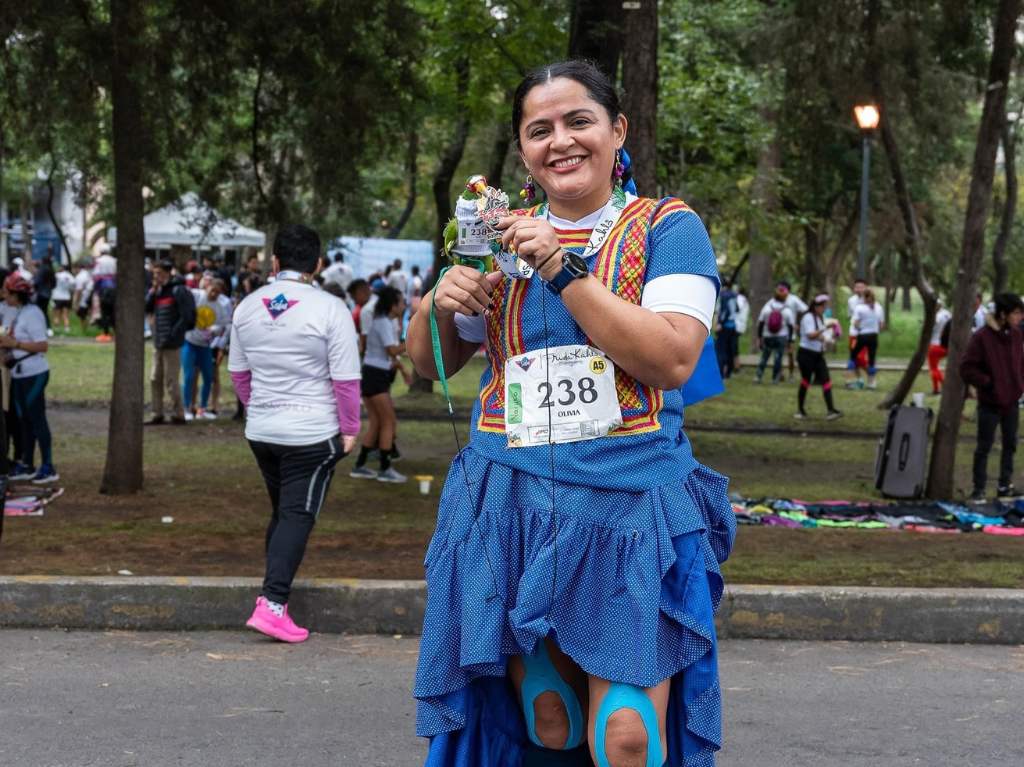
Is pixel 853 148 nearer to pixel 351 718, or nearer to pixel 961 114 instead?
pixel 961 114

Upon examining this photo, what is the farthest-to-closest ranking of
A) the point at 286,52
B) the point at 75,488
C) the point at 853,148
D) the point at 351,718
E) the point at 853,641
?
1. the point at 853,148
2. the point at 75,488
3. the point at 286,52
4. the point at 853,641
5. the point at 351,718

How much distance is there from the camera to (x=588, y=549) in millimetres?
3170

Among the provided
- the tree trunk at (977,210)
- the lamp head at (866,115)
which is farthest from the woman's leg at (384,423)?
the lamp head at (866,115)

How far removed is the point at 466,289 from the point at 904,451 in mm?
10014

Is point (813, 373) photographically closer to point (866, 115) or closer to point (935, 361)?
point (866, 115)

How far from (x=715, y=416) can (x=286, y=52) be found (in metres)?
10.7

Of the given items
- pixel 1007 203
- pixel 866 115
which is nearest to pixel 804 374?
pixel 866 115

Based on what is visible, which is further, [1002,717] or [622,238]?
[1002,717]

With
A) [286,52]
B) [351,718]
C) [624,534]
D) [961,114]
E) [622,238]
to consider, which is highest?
[961,114]

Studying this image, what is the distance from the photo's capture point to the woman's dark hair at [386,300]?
13.0 metres

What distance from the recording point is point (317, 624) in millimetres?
7227

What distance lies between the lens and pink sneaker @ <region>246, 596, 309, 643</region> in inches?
268

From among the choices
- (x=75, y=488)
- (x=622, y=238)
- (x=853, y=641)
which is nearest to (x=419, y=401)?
(x=75, y=488)

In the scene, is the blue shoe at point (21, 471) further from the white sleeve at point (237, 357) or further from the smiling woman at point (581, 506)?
the smiling woman at point (581, 506)
